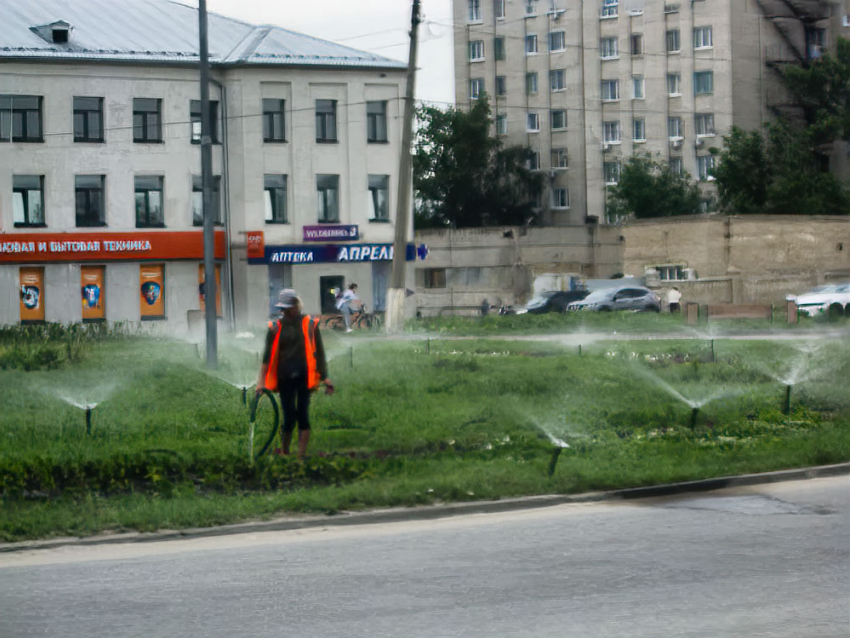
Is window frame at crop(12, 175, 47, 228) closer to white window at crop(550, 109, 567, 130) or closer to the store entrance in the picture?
the store entrance

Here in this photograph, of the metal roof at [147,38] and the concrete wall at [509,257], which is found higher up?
the metal roof at [147,38]

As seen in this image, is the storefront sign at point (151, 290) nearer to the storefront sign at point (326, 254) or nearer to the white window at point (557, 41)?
the storefront sign at point (326, 254)

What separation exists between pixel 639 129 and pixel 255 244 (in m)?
35.6

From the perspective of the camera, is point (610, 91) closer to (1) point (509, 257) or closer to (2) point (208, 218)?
(1) point (509, 257)

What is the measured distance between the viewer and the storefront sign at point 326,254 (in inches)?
1833

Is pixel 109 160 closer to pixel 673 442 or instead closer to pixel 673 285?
pixel 673 285

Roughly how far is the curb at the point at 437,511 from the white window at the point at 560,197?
214 ft

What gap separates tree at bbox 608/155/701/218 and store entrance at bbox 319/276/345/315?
2671 cm

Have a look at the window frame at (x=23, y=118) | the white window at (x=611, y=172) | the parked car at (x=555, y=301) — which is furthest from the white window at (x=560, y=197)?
the window frame at (x=23, y=118)

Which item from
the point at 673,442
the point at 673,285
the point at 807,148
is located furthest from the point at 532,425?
the point at 807,148

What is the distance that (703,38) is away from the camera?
70.6 metres

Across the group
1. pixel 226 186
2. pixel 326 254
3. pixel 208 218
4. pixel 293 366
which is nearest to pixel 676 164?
pixel 326 254

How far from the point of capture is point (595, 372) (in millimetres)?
20719

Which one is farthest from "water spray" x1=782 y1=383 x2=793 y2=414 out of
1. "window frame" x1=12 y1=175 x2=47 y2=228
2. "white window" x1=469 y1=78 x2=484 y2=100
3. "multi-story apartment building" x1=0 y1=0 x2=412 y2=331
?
"white window" x1=469 y1=78 x2=484 y2=100
